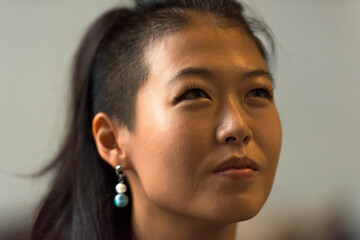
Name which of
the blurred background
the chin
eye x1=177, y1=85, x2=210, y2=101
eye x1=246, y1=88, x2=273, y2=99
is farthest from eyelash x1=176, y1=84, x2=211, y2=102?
the blurred background

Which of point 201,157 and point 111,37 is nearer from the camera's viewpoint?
point 201,157

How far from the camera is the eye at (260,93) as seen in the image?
1082 mm

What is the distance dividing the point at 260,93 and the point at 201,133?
0.67 ft

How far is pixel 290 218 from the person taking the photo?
1.92 m

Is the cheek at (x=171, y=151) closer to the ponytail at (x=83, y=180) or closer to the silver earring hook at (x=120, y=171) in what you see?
the silver earring hook at (x=120, y=171)

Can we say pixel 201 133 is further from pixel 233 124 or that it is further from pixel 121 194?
pixel 121 194

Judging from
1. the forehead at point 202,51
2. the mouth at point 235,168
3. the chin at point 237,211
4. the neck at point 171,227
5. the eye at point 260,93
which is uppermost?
the forehead at point 202,51

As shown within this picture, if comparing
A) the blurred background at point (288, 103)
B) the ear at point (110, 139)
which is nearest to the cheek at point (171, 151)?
the ear at point (110, 139)

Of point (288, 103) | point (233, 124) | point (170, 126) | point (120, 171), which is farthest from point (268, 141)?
point (288, 103)

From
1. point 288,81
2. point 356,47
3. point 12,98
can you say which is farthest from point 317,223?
point 12,98

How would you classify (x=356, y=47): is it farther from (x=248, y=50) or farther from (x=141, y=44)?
(x=141, y=44)

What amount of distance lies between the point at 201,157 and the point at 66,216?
0.53 metres

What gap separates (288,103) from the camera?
76.2 inches

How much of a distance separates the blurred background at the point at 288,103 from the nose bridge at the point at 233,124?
2.70ft
